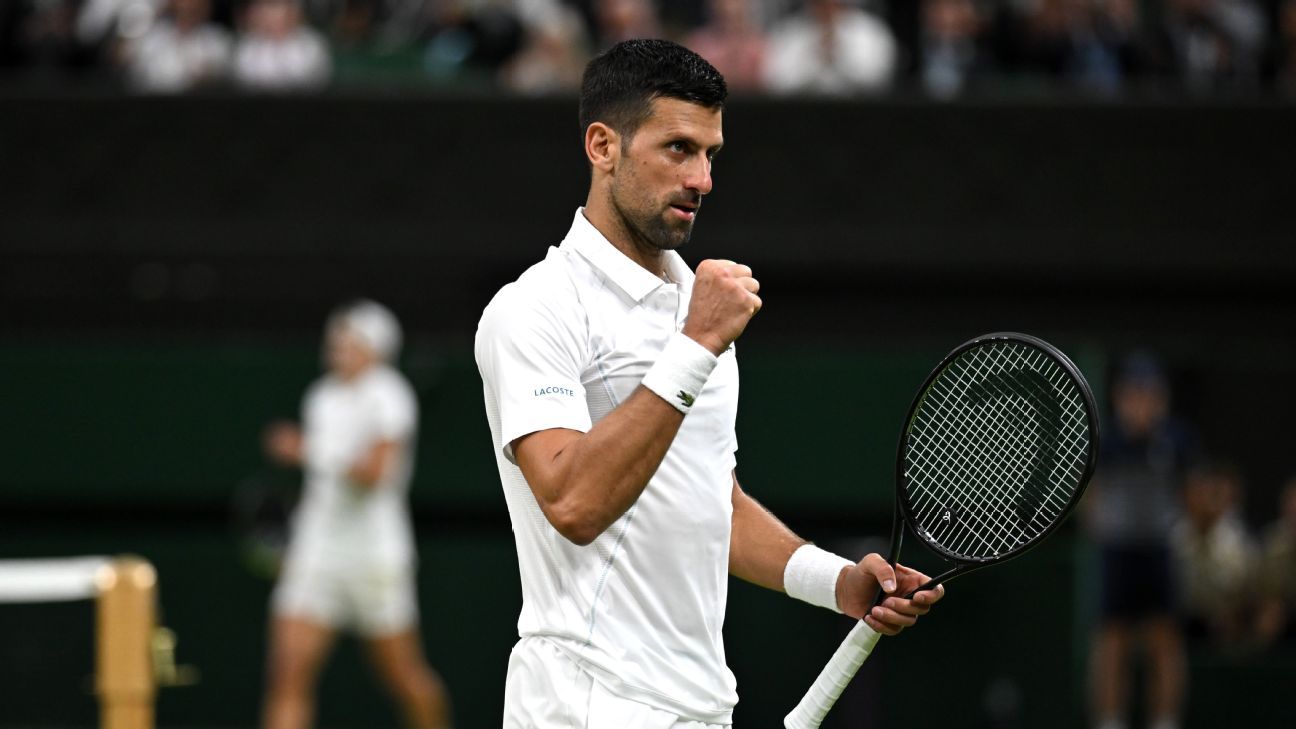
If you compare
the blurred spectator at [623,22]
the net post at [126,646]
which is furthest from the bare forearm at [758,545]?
the blurred spectator at [623,22]

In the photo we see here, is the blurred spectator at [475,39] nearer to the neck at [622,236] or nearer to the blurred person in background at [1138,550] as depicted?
the blurred person in background at [1138,550]

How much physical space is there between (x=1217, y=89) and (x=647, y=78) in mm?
9044

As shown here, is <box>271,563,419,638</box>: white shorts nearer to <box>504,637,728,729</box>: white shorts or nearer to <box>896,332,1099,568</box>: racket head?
<box>896,332,1099,568</box>: racket head

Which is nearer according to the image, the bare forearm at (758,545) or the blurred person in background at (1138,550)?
the bare forearm at (758,545)

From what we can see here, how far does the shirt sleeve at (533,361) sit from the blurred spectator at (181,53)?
8851 mm

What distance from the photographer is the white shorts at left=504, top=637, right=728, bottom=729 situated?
346 centimetres

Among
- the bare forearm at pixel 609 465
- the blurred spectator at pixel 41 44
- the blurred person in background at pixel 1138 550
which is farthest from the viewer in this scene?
the blurred spectator at pixel 41 44

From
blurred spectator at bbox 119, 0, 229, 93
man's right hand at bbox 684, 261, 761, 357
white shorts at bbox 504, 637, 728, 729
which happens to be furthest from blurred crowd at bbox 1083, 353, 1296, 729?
man's right hand at bbox 684, 261, 761, 357

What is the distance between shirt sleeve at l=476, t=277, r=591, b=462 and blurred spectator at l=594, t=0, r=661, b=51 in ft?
27.0

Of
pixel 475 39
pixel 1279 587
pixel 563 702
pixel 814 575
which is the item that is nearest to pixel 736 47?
pixel 475 39

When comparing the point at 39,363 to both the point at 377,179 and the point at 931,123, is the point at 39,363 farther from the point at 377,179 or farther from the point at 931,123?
the point at 931,123

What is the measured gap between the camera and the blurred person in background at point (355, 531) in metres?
9.48

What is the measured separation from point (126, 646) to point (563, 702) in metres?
2.75

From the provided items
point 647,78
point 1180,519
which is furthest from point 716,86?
point 1180,519
